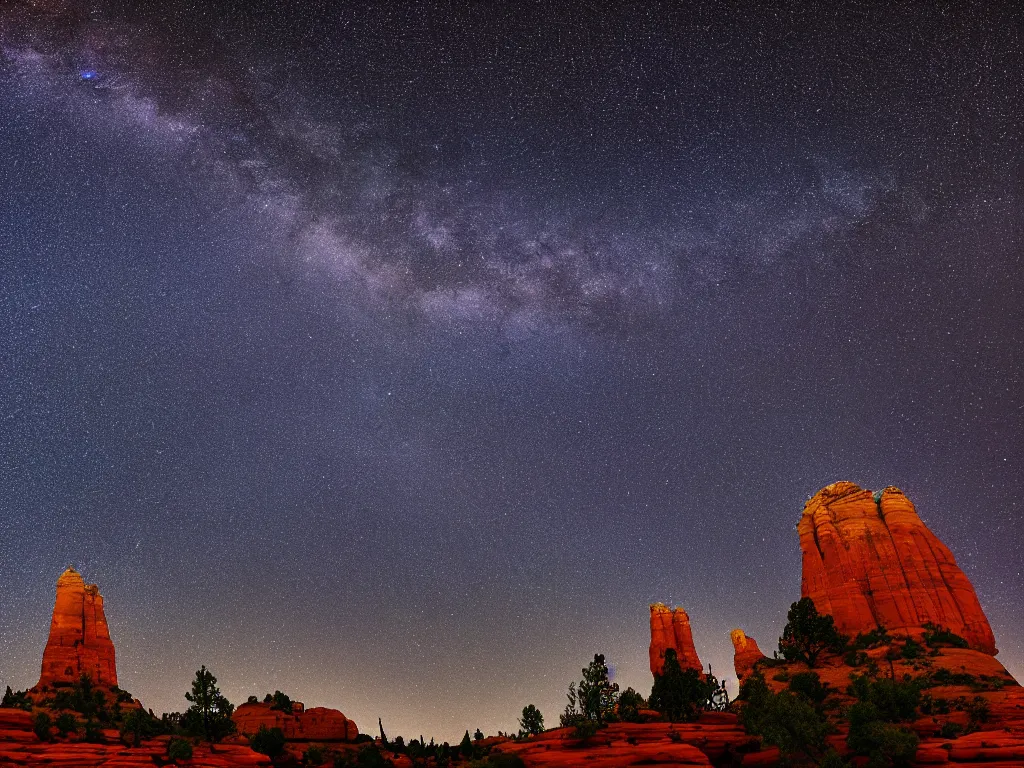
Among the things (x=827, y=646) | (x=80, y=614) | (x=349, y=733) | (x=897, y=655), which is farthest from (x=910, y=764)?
(x=80, y=614)

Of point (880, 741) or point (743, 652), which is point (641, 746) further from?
point (743, 652)

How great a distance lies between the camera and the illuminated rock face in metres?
102

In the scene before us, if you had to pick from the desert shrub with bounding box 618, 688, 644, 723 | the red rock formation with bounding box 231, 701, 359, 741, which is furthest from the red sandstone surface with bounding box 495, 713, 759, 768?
the red rock formation with bounding box 231, 701, 359, 741

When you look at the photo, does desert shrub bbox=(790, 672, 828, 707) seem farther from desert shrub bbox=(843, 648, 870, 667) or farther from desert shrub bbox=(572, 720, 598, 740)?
desert shrub bbox=(572, 720, 598, 740)

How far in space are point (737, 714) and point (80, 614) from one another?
3740 inches

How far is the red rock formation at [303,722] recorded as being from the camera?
289 ft

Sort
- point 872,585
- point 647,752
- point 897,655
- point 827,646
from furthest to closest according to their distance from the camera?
point 872,585 < point 827,646 < point 897,655 < point 647,752

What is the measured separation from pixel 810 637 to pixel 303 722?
61752 millimetres

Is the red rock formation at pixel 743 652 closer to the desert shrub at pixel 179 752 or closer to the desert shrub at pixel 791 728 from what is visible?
the desert shrub at pixel 791 728

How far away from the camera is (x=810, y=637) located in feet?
277

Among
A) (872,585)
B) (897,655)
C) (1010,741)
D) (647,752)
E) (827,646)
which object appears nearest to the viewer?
(1010,741)

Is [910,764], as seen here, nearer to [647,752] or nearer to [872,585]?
[647,752]

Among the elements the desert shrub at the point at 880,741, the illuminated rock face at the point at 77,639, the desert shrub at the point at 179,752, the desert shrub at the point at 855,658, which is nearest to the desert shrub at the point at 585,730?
the desert shrub at the point at 880,741

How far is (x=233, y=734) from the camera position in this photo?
78.3 metres
